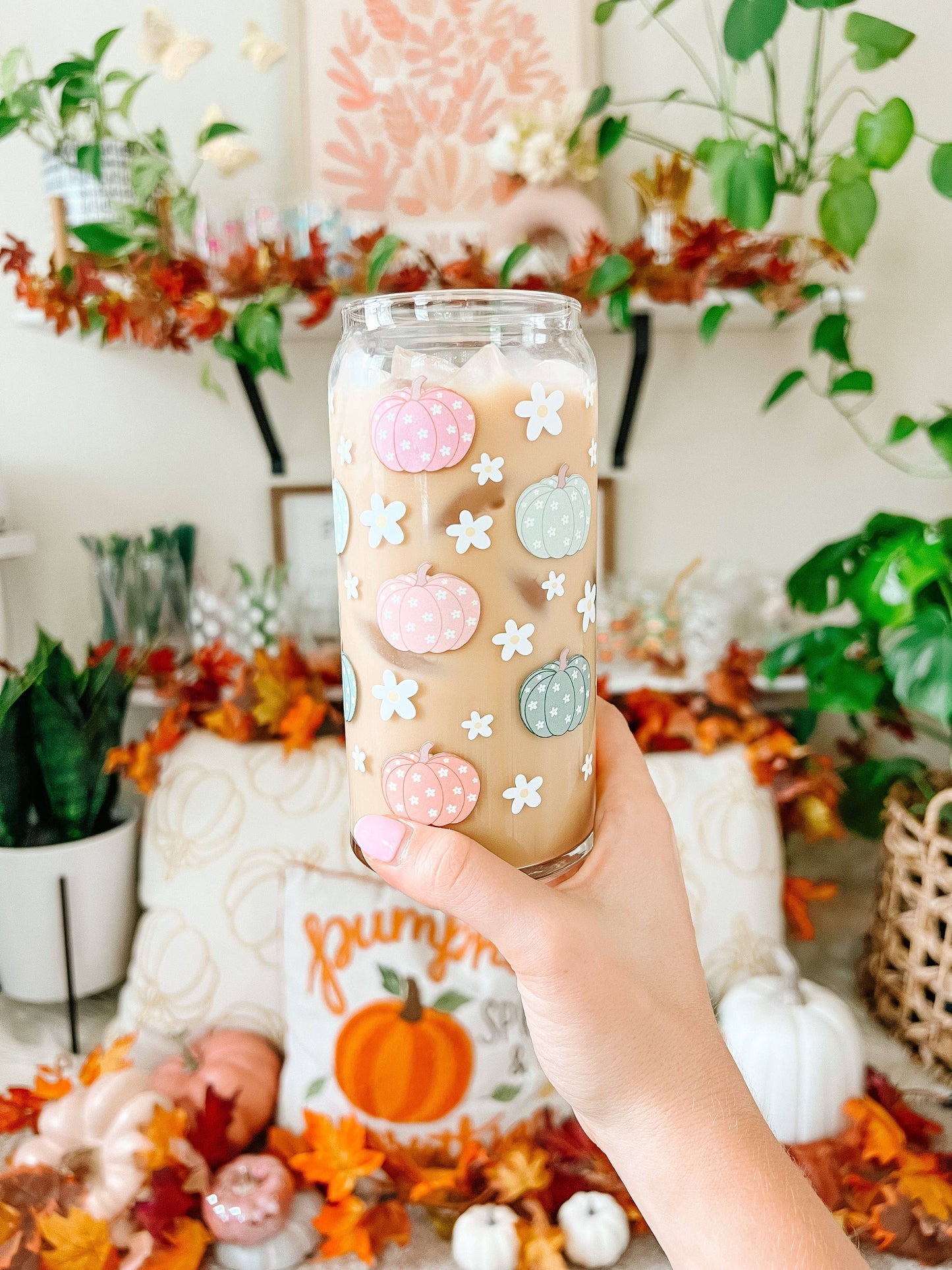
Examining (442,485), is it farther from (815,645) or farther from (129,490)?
(129,490)

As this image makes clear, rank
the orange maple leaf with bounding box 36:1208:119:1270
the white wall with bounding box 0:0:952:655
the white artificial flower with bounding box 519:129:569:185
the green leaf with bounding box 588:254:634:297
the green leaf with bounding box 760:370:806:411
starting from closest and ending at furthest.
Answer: the orange maple leaf with bounding box 36:1208:119:1270, the green leaf with bounding box 588:254:634:297, the white artificial flower with bounding box 519:129:569:185, the green leaf with bounding box 760:370:806:411, the white wall with bounding box 0:0:952:655

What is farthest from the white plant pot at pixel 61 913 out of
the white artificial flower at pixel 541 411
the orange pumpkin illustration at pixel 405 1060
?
the white artificial flower at pixel 541 411

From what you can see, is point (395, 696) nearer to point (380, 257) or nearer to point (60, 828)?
point (380, 257)

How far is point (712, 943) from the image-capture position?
48.6 inches

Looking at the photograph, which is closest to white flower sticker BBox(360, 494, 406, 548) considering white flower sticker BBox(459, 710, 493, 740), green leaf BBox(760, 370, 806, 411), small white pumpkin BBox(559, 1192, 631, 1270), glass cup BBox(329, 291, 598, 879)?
glass cup BBox(329, 291, 598, 879)

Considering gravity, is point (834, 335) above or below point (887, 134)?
below

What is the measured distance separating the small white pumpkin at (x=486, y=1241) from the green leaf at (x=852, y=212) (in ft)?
4.04

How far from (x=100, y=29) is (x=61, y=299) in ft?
1.93

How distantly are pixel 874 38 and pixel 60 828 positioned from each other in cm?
154

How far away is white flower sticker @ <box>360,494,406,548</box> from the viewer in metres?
0.48

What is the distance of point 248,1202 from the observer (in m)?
0.95

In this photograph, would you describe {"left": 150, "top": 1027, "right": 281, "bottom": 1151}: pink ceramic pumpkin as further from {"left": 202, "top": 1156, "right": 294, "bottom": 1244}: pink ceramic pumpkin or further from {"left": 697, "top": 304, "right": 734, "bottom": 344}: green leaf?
{"left": 697, "top": 304, "right": 734, "bottom": 344}: green leaf

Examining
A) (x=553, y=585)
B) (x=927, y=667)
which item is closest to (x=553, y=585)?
(x=553, y=585)

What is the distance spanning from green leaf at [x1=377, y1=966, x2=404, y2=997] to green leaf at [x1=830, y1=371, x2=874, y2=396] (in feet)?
3.63
